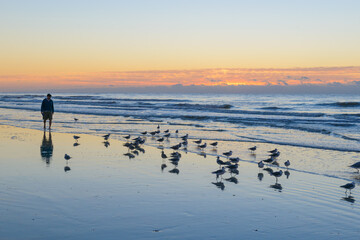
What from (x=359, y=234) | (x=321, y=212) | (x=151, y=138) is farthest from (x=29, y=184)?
(x=151, y=138)

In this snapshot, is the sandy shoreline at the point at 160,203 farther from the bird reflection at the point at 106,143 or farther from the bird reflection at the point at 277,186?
the bird reflection at the point at 106,143

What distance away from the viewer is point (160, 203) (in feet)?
28.6

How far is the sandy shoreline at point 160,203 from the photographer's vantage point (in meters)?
7.04

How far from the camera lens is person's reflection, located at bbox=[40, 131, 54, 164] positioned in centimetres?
1421

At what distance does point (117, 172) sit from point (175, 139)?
11.0 m

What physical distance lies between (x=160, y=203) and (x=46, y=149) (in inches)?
370

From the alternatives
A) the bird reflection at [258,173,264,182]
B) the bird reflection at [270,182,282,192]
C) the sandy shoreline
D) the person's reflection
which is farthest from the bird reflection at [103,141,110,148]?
the bird reflection at [270,182,282,192]

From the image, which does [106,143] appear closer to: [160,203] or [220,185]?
[220,185]

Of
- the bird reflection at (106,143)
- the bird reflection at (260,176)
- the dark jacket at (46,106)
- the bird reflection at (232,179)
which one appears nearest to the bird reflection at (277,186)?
the bird reflection at (260,176)

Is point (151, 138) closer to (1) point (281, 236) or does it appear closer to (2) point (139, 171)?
(2) point (139, 171)

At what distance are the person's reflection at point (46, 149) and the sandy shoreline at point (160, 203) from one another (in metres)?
0.22

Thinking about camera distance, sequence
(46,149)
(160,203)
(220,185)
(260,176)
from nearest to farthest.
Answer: (160,203) → (220,185) → (260,176) → (46,149)

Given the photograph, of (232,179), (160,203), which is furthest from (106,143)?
(160,203)

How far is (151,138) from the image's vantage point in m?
23.1
